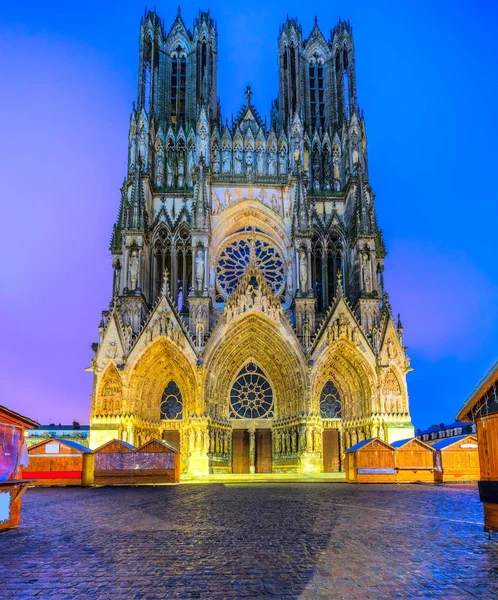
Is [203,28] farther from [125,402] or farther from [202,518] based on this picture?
[202,518]

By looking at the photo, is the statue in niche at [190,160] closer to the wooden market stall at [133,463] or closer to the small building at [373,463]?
the wooden market stall at [133,463]

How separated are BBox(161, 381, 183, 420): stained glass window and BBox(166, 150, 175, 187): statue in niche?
505 inches

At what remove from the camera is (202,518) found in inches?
428

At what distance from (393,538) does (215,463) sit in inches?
→ 916

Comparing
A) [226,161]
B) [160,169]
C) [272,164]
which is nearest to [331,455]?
[272,164]

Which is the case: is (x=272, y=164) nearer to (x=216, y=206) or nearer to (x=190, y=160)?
(x=216, y=206)

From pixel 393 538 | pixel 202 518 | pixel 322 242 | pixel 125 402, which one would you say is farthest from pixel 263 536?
pixel 322 242

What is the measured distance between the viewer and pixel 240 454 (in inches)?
1265

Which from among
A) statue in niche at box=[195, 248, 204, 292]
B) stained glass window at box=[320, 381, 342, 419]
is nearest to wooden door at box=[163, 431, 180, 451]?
statue in niche at box=[195, 248, 204, 292]

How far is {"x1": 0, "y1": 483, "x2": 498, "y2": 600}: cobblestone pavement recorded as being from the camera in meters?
5.38

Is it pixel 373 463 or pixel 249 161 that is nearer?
pixel 373 463

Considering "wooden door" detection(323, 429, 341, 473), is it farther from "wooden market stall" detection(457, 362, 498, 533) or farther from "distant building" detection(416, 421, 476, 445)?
"wooden market stall" detection(457, 362, 498, 533)

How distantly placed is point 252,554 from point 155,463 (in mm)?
17768

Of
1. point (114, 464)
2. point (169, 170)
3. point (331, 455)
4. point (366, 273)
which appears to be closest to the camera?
point (114, 464)
